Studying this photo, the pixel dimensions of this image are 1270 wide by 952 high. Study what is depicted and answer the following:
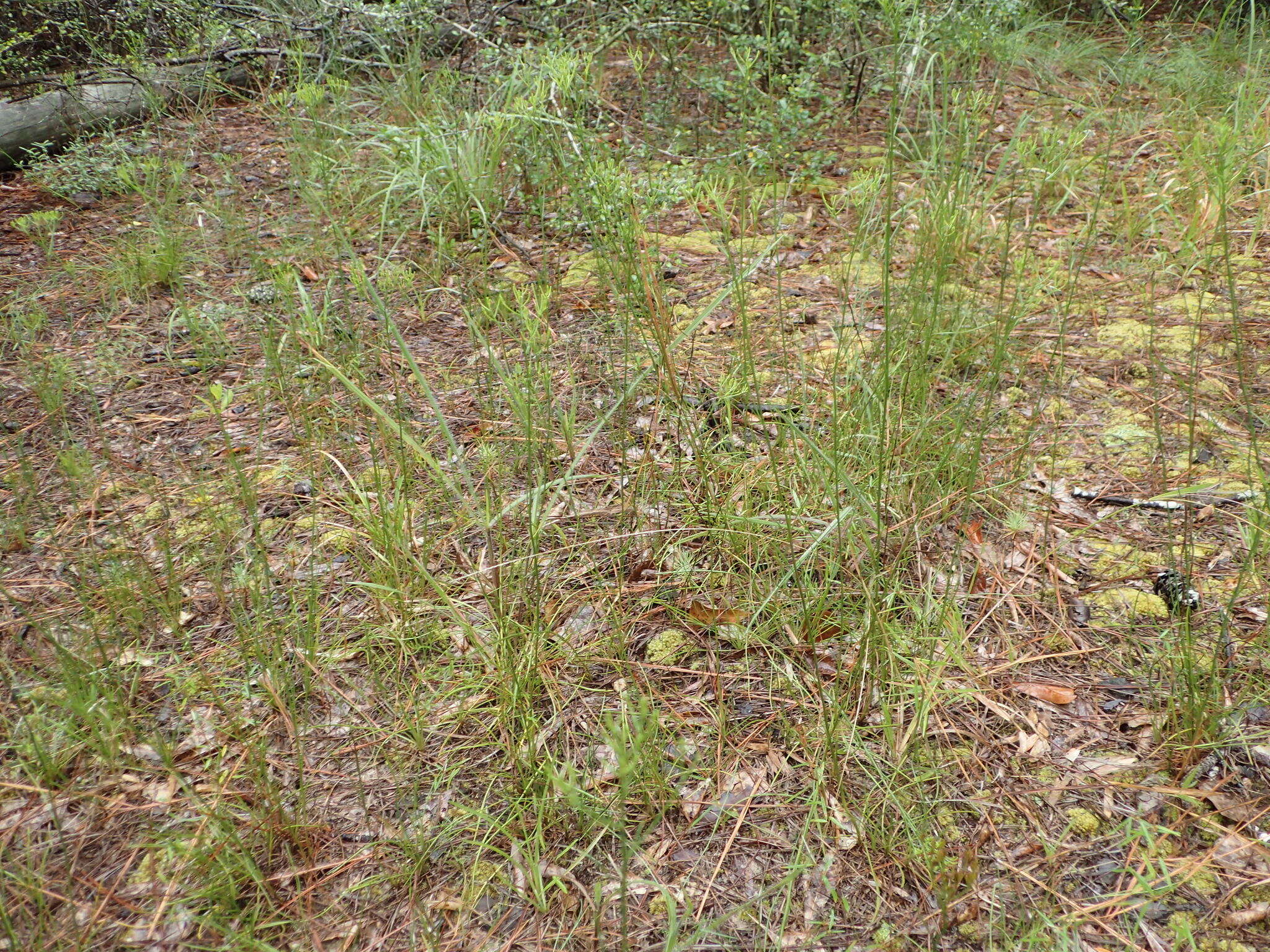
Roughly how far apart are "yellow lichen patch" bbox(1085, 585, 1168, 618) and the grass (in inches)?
0.9

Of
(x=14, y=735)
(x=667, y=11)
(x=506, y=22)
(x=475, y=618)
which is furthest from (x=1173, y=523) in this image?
(x=506, y=22)

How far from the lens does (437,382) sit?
284 centimetres

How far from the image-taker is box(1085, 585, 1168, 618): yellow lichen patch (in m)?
1.91

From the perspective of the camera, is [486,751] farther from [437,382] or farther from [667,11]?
[667,11]

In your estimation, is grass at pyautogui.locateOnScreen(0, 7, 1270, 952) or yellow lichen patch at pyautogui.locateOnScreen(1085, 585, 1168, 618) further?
yellow lichen patch at pyautogui.locateOnScreen(1085, 585, 1168, 618)

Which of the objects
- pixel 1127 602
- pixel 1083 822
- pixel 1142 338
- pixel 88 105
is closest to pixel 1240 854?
pixel 1083 822

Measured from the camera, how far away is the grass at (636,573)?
1499 millimetres

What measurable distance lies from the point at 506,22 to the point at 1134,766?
4.58 meters

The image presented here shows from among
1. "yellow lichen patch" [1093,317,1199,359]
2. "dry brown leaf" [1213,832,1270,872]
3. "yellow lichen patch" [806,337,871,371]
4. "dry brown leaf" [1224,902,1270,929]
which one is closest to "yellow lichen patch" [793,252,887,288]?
"yellow lichen patch" [806,337,871,371]

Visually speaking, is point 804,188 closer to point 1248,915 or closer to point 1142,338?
point 1142,338

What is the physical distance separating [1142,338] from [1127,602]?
4.31 feet

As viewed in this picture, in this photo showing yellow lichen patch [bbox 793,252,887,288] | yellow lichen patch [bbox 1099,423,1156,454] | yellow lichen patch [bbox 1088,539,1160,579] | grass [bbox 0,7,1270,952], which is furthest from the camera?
yellow lichen patch [bbox 793,252,887,288]

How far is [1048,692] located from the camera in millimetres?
1785

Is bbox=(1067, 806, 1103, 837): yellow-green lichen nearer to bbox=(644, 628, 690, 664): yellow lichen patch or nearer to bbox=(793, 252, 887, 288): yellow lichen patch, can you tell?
bbox=(644, 628, 690, 664): yellow lichen patch
